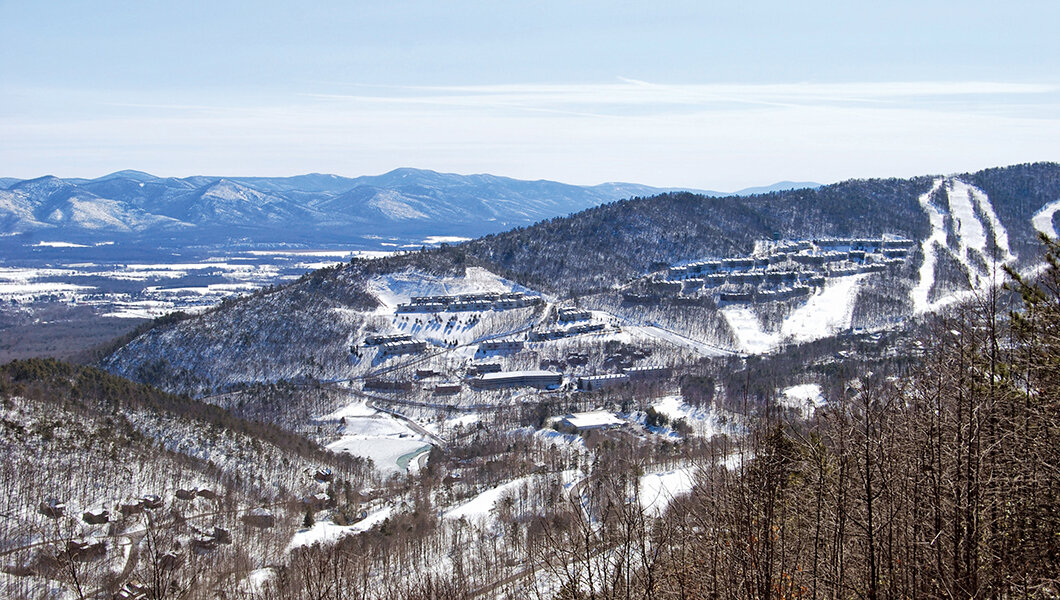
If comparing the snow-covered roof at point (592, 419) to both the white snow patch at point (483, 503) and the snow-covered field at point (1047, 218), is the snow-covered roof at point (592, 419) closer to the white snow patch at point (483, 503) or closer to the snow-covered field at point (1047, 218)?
the white snow patch at point (483, 503)

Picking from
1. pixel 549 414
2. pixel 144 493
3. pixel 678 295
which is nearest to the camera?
pixel 144 493

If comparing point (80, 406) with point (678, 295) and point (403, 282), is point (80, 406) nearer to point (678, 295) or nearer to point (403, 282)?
point (403, 282)

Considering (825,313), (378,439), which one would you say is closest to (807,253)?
(825,313)

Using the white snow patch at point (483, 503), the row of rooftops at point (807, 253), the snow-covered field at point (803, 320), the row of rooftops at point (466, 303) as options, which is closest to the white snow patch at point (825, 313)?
the snow-covered field at point (803, 320)

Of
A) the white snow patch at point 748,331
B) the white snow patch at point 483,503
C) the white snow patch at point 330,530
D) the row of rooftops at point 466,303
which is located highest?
the row of rooftops at point 466,303

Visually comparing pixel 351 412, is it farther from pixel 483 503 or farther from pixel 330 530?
pixel 483 503

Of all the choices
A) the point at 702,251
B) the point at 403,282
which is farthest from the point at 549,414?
the point at 702,251
